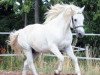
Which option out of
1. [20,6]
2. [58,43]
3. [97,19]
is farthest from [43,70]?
[20,6]

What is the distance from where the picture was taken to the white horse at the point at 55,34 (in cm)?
906

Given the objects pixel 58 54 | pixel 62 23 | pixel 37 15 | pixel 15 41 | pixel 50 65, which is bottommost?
pixel 50 65

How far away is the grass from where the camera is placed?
11.2 metres

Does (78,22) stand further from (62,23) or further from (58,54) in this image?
(58,54)

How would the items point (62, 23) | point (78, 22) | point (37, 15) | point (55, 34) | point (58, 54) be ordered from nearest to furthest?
point (78, 22)
point (58, 54)
point (55, 34)
point (62, 23)
point (37, 15)

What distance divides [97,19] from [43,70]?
29.0 ft

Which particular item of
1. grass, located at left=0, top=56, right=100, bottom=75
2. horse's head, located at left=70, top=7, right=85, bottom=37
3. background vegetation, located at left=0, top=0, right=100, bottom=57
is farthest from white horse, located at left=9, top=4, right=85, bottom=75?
background vegetation, located at left=0, top=0, right=100, bottom=57

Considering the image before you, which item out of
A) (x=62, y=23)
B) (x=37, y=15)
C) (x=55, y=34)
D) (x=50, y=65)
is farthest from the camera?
(x=37, y=15)

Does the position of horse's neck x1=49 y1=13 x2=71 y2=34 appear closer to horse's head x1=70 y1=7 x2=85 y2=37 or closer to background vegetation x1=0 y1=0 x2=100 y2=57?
horse's head x1=70 y1=7 x2=85 y2=37

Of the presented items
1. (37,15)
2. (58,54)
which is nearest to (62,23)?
(58,54)

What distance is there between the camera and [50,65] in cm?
1207

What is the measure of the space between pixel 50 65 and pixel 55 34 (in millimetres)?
2963

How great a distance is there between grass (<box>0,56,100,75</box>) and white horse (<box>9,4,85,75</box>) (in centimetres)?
137

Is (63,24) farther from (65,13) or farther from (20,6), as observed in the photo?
(20,6)
